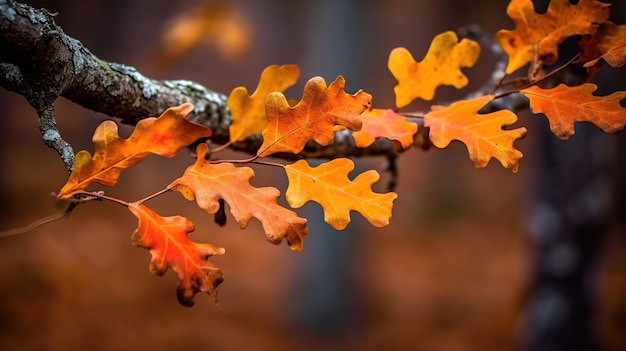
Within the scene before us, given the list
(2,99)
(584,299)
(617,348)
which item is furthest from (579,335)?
(2,99)

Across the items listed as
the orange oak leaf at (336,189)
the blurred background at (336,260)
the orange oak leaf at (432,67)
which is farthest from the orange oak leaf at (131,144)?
the blurred background at (336,260)

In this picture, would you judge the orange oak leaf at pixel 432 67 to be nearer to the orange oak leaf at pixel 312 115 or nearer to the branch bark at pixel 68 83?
the orange oak leaf at pixel 312 115

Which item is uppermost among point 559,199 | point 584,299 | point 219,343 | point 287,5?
point 287,5

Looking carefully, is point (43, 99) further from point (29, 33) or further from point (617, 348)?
point (617, 348)

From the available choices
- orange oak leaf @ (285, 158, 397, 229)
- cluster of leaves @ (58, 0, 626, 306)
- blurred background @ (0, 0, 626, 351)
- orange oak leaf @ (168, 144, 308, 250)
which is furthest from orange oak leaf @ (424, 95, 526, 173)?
blurred background @ (0, 0, 626, 351)

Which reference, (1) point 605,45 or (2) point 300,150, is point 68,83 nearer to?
(2) point 300,150

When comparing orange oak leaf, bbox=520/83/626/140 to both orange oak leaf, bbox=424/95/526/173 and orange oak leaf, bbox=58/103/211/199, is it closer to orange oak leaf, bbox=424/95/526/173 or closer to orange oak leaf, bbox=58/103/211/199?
orange oak leaf, bbox=424/95/526/173
